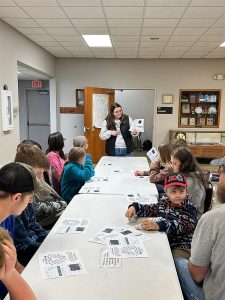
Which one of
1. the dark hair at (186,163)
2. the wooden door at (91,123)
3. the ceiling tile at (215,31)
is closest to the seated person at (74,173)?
the dark hair at (186,163)

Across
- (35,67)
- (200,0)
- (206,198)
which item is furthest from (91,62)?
(206,198)

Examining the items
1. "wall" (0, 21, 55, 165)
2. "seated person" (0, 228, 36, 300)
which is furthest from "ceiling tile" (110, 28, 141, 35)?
"seated person" (0, 228, 36, 300)

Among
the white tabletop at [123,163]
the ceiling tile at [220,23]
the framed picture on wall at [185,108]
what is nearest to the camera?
the white tabletop at [123,163]

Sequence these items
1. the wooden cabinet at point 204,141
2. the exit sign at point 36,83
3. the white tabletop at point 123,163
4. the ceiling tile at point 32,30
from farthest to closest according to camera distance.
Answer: the exit sign at point 36,83 → the wooden cabinet at point 204,141 → the ceiling tile at point 32,30 → the white tabletop at point 123,163

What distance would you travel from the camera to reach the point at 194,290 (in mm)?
1407

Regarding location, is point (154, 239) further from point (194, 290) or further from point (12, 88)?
point (12, 88)

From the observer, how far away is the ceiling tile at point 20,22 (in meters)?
3.97

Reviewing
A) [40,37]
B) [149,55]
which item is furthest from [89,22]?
[149,55]

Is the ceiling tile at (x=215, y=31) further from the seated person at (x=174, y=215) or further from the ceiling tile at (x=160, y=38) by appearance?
the seated person at (x=174, y=215)

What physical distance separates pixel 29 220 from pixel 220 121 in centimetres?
631

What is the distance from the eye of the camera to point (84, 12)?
363 centimetres

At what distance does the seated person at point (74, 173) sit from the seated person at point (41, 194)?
455 millimetres

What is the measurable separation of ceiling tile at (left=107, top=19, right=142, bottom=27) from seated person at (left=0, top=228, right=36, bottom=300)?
369cm

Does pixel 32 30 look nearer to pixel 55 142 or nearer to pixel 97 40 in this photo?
pixel 97 40
